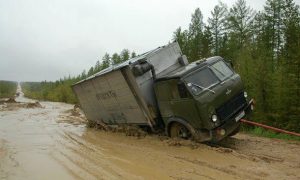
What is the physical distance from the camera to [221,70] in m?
10.2

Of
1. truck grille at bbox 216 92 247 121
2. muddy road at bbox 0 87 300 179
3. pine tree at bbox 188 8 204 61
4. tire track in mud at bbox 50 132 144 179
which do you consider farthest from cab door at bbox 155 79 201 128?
pine tree at bbox 188 8 204 61

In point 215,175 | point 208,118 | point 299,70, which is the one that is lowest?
point 215,175

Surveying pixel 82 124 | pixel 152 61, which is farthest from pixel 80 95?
pixel 152 61

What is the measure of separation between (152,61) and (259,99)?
5783 mm

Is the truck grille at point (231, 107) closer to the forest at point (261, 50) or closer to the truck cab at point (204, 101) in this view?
the truck cab at point (204, 101)

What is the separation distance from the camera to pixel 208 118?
357 inches

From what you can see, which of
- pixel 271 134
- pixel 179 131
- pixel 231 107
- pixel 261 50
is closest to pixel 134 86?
pixel 179 131

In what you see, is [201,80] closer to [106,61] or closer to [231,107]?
[231,107]

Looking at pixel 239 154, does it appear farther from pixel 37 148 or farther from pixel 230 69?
pixel 37 148

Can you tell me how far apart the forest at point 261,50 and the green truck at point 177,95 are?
11.9 ft

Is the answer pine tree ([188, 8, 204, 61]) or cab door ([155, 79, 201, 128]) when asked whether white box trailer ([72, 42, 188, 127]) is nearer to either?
cab door ([155, 79, 201, 128])

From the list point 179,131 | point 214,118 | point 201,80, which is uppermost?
point 201,80

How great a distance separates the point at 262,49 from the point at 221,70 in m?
10.3

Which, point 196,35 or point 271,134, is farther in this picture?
point 196,35
